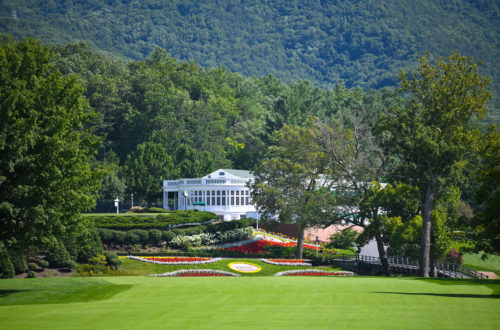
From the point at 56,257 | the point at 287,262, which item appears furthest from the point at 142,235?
the point at 56,257

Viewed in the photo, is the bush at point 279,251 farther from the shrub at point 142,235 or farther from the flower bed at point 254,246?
the shrub at point 142,235

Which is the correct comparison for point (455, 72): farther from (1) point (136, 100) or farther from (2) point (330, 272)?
(1) point (136, 100)

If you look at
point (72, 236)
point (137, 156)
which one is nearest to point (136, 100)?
point (137, 156)

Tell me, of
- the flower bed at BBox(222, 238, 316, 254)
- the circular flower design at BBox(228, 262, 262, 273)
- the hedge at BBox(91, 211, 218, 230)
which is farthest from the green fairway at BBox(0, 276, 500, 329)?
the flower bed at BBox(222, 238, 316, 254)

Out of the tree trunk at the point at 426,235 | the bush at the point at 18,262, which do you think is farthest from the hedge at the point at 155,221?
the tree trunk at the point at 426,235

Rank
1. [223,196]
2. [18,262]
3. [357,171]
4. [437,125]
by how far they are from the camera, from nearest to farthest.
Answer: [18,262]
[437,125]
[357,171]
[223,196]

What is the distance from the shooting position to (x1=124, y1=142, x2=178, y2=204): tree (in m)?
86.6

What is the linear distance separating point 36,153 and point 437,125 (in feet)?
92.2

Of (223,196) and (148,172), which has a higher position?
(148,172)

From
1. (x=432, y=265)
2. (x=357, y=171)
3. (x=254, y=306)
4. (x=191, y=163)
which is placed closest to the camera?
(x=254, y=306)

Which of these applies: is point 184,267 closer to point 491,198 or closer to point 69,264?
point 69,264

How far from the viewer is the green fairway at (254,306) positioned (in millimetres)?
18078

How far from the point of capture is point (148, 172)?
87.8 m

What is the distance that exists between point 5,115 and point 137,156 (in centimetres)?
6676
